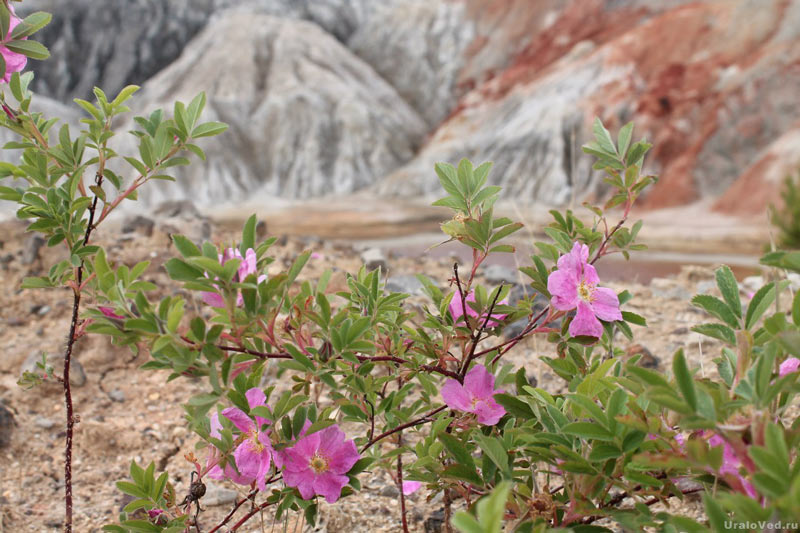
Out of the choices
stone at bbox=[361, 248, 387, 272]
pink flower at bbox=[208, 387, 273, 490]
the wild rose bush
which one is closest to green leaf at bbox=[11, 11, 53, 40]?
the wild rose bush

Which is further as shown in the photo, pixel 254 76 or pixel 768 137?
pixel 254 76

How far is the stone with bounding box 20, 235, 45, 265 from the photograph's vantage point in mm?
3025

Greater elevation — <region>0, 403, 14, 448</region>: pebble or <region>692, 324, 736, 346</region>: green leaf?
<region>692, 324, 736, 346</region>: green leaf

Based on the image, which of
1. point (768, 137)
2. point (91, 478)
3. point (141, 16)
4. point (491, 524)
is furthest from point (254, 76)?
point (491, 524)

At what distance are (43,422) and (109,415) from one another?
176 mm

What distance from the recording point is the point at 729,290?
72 cm

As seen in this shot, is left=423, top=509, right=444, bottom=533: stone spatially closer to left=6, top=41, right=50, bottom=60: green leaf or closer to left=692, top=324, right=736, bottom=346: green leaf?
left=692, top=324, right=736, bottom=346: green leaf

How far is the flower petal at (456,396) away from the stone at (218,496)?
764 mm

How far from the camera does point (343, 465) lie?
826mm

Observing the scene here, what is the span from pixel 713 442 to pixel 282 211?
1125 centimetres

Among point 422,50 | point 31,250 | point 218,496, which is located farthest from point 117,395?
point 422,50

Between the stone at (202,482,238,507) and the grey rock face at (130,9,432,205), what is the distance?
12741 mm

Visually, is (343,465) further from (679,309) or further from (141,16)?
(141,16)

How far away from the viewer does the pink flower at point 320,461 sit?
0.81 m
